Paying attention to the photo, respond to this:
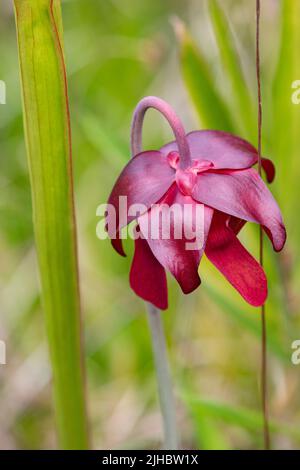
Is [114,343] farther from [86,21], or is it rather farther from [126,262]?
[86,21]

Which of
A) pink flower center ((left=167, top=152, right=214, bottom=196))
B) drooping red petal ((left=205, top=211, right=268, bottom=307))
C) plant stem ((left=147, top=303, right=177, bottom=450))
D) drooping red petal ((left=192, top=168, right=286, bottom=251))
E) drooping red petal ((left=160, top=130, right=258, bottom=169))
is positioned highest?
drooping red petal ((left=160, top=130, right=258, bottom=169))

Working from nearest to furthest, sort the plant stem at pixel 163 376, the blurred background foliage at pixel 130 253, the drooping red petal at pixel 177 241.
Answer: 1. the drooping red petal at pixel 177 241
2. the plant stem at pixel 163 376
3. the blurred background foliage at pixel 130 253

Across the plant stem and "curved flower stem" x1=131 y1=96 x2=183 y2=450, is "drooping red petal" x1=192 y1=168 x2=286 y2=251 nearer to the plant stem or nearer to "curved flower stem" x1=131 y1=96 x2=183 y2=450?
"curved flower stem" x1=131 y1=96 x2=183 y2=450

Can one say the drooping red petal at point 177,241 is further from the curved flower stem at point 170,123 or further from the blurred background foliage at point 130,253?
the blurred background foliage at point 130,253

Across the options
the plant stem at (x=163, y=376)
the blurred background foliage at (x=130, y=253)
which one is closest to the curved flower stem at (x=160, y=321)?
the plant stem at (x=163, y=376)

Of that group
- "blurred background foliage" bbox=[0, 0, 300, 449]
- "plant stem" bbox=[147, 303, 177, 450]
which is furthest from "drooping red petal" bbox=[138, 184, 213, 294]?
"blurred background foliage" bbox=[0, 0, 300, 449]

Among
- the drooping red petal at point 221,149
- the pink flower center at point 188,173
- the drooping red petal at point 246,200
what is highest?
the drooping red petal at point 221,149
